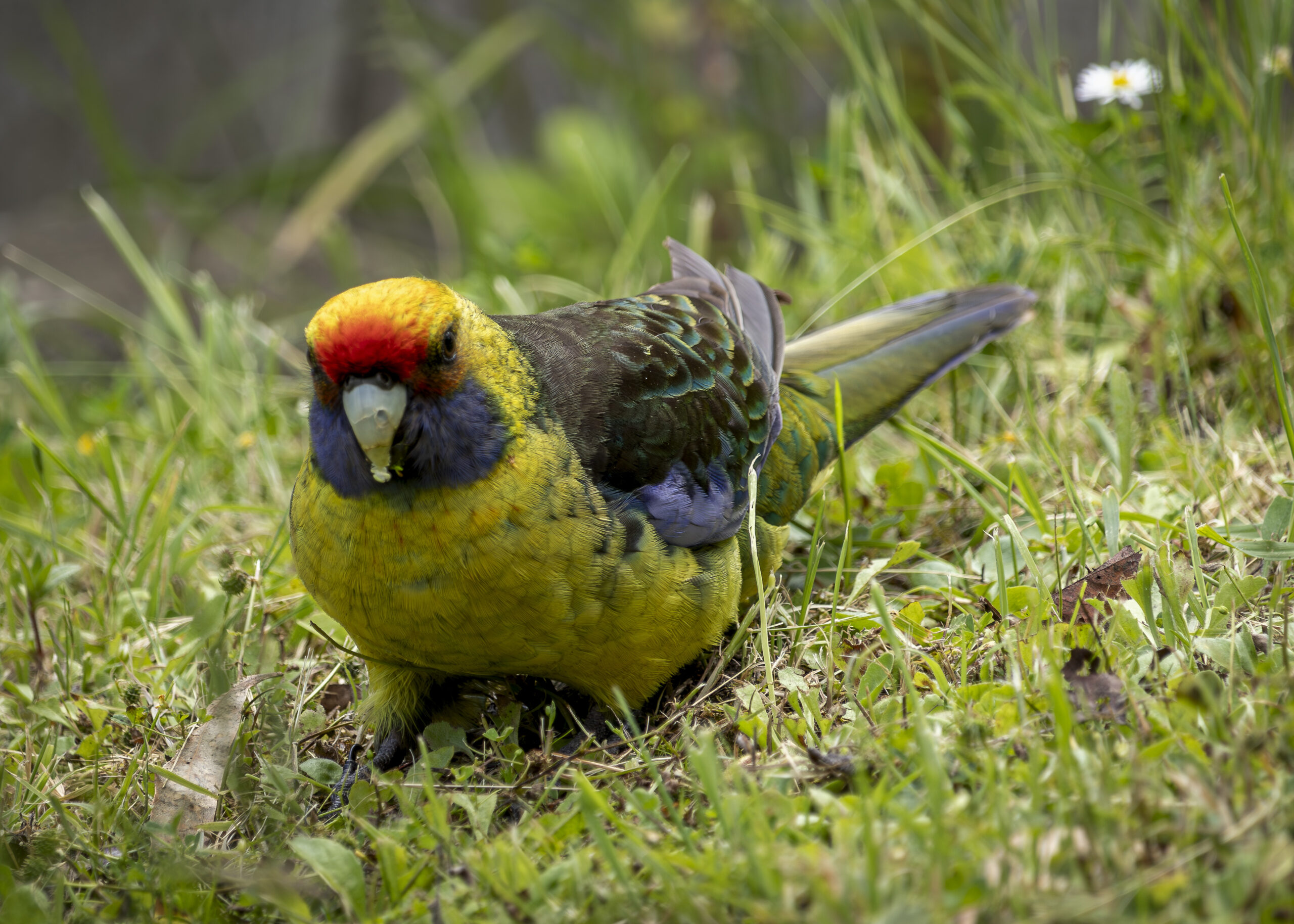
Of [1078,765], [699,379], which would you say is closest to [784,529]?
[699,379]

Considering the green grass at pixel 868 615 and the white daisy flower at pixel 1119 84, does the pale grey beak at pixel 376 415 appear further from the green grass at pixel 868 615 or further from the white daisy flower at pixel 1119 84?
the white daisy flower at pixel 1119 84

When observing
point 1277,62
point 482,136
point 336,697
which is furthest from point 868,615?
point 482,136

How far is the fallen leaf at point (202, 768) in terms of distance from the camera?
2.24m

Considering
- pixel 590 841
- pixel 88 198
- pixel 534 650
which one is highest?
pixel 88 198

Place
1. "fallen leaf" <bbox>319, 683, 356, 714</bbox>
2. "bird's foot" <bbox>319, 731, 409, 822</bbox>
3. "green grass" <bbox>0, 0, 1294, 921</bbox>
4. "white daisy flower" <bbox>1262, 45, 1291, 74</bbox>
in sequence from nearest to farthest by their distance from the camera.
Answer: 1. "green grass" <bbox>0, 0, 1294, 921</bbox>
2. "bird's foot" <bbox>319, 731, 409, 822</bbox>
3. "fallen leaf" <bbox>319, 683, 356, 714</bbox>
4. "white daisy flower" <bbox>1262, 45, 1291, 74</bbox>

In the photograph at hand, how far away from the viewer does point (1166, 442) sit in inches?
123

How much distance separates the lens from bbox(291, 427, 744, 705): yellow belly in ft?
7.14

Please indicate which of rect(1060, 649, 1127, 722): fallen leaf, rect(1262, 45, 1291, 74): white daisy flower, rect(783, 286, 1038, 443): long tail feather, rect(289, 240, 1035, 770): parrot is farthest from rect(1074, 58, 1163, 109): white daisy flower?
rect(1060, 649, 1127, 722): fallen leaf

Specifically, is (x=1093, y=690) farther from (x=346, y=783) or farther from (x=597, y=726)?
(x=346, y=783)

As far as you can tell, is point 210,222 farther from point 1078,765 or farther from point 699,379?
point 1078,765

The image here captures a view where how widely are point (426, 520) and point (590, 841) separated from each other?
2.38ft

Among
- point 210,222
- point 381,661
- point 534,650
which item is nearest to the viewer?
point 534,650

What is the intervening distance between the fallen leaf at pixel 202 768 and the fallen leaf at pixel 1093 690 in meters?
1.74

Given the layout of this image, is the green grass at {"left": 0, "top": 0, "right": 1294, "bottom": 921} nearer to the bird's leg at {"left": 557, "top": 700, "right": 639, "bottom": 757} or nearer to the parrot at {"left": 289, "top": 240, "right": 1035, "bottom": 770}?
the bird's leg at {"left": 557, "top": 700, "right": 639, "bottom": 757}
